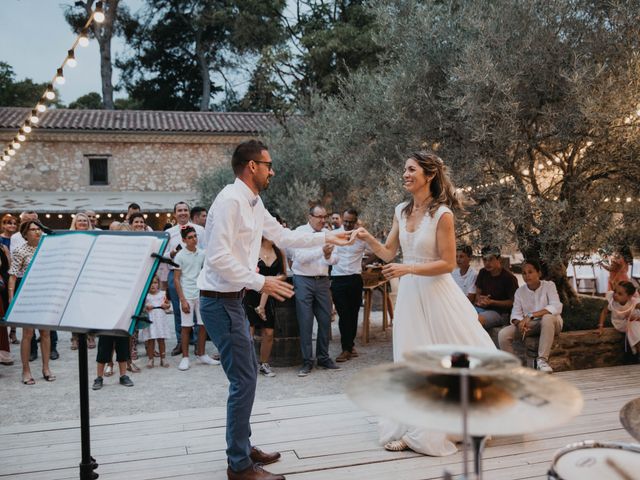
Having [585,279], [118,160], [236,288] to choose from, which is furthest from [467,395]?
[118,160]

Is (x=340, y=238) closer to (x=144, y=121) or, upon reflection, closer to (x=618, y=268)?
(x=618, y=268)

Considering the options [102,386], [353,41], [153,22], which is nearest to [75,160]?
[353,41]

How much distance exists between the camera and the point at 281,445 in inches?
149

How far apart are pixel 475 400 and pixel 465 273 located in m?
5.75

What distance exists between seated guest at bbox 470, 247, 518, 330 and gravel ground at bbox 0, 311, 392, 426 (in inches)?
59.1

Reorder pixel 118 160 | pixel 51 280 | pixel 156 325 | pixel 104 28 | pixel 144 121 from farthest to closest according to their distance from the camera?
pixel 104 28 → pixel 144 121 → pixel 118 160 → pixel 156 325 → pixel 51 280

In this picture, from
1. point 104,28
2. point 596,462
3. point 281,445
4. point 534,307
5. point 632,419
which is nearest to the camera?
point 632,419

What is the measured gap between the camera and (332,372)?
20.9 ft

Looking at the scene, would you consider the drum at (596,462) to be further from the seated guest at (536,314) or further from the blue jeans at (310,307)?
the blue jeans at (310,307)

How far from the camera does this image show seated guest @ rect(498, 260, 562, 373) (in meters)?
5.43

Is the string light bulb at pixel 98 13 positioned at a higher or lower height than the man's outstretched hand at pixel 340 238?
higher

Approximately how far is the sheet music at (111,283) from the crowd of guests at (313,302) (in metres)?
2.55

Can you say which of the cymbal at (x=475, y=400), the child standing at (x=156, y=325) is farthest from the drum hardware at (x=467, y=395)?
the child standing at (x=156, y=325)

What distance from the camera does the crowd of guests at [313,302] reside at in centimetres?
570
